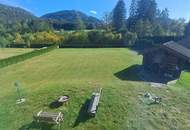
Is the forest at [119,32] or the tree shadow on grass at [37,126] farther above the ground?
the forest at [119,32]

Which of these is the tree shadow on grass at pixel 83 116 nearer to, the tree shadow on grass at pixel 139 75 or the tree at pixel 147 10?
the tree shadow on grass at pixel 139 75

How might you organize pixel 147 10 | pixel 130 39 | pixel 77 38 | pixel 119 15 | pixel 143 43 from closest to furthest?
pixel 143 43 < pixel 130 39 < pixel 77 38 < pixel 147 10 < pixel 119 15

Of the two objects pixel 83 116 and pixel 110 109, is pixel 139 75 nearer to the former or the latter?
pixel 110 109

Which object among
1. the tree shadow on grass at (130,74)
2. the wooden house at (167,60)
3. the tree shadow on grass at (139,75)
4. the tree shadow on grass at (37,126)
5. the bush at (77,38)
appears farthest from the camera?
the bush at (77,38)

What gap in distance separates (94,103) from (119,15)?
295 ft

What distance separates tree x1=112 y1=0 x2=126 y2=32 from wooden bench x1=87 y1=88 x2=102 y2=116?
8446 cm

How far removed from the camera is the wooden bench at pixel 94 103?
13902 millimetres

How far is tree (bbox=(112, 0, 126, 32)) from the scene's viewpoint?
3911 inches

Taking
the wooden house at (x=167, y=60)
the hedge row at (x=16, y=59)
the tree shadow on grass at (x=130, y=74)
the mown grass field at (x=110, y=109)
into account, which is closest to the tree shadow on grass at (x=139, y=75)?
the tree shadow on grass at (x=130, y=74)

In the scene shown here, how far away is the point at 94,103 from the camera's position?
1488cm

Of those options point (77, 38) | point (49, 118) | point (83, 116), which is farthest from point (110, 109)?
point (77, 38)

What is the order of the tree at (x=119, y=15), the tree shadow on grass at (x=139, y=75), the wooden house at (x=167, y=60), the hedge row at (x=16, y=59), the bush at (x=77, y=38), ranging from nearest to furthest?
the tree shadow on grass at (x=139, y=75), the wooden house at (x=167, y=60), the hedge row at (x=16, y=59), the bush at (x=77, y=38), the tree at (x=119, y=15)

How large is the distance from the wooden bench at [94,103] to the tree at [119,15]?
8446 centimetres

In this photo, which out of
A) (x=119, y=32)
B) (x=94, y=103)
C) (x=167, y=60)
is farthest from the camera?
(x=119, y=32)
